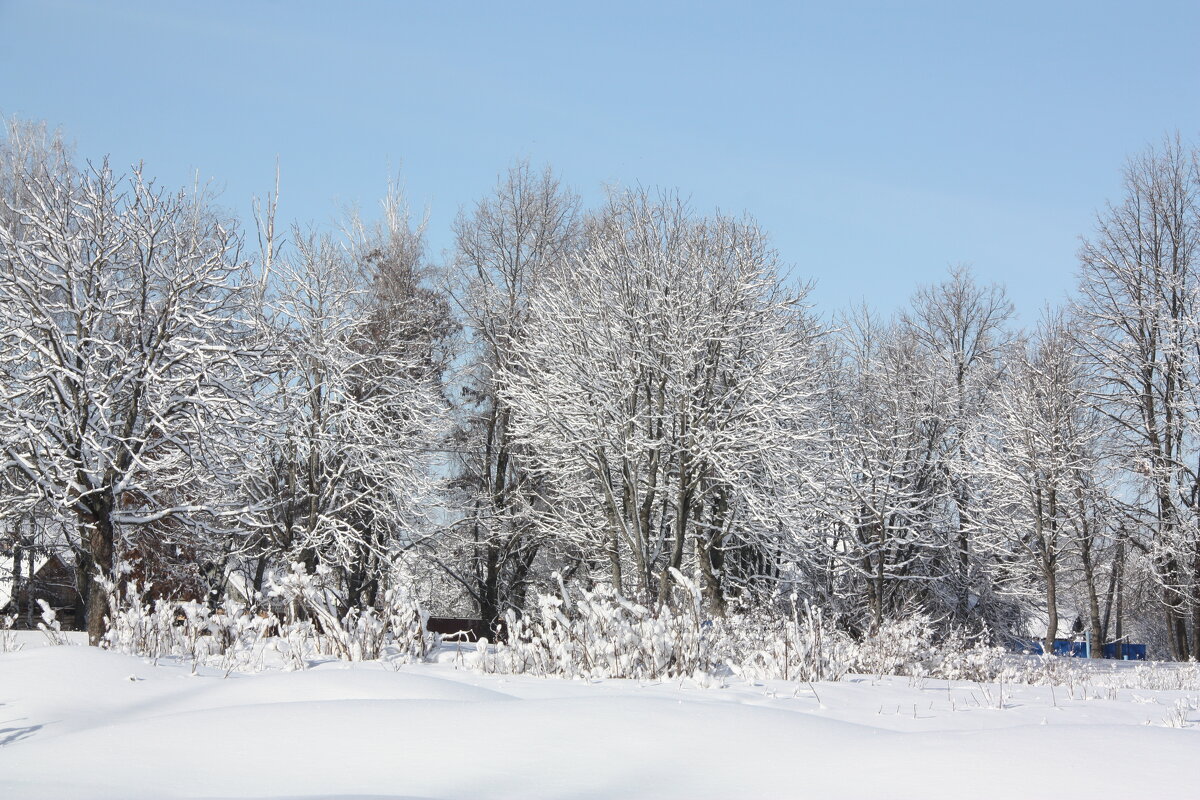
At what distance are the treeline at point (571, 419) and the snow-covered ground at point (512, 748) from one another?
6068 millimetres

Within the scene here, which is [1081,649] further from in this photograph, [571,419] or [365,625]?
[365,625]

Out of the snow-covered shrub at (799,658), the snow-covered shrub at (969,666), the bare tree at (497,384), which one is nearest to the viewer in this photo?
the snow-covered shrub at (799,658)

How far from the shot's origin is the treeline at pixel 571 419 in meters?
11.6

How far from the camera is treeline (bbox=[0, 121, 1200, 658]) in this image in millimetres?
11570

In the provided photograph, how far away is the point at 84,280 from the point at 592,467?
8281 mm

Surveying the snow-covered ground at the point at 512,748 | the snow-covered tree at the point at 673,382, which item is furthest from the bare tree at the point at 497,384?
the snow-covered ground at the point at 512,748

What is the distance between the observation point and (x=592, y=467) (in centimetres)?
1647

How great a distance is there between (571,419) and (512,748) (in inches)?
491

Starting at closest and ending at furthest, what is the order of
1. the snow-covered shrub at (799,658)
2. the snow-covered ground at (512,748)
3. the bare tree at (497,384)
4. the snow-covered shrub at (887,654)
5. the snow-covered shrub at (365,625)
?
the snow-covered ground at (512,748), the snow-covered shrub at (799,658), the snow-covered shrub at (365,625), the snow-covered shrub at (887,654), the bare tree at (497,384)

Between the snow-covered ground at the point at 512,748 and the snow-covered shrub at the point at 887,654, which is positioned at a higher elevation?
the snow-covered ground at the point at 512,748

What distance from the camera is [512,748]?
373 cm

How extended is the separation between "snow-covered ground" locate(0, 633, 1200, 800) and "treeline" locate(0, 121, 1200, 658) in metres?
6.07

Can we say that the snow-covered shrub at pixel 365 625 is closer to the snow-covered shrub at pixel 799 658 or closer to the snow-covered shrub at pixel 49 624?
the snow-covered shrub at pixel 49 624

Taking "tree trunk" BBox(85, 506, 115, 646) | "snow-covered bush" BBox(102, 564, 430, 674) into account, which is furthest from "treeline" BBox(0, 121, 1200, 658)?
"snow-covered bush" BBox(102, 564, 430, 674)
